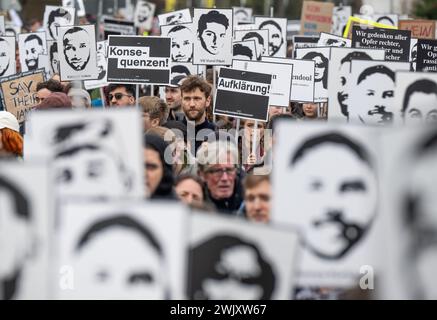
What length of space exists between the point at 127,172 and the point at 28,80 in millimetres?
8884

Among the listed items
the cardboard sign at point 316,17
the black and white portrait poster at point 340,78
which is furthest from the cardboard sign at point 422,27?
the black and white portrait poster at point 340,78

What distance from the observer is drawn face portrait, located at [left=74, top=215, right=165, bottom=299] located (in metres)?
4.78

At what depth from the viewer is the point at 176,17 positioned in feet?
53.7

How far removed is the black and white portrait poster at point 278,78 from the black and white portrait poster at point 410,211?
774cm

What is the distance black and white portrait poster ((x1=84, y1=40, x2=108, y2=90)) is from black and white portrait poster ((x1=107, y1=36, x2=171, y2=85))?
2403 mm

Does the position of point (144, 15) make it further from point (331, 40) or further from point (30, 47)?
point (331, 40)

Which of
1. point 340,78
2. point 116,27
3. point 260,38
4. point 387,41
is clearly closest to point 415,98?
point 340,78

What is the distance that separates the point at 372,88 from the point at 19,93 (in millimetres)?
6659

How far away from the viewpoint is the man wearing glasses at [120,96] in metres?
12.9

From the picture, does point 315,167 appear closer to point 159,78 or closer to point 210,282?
point 210,282

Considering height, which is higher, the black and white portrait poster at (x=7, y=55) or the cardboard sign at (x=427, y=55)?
the cardboard sign at (x=427, y=55)

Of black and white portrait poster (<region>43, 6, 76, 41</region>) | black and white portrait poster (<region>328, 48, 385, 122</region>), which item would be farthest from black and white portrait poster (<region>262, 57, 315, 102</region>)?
black and white portrait poster (<region>43, 6, 76, 41</region>)

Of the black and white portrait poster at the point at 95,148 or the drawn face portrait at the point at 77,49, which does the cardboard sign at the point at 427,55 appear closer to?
the drawn face portrait at the point at 77,49
